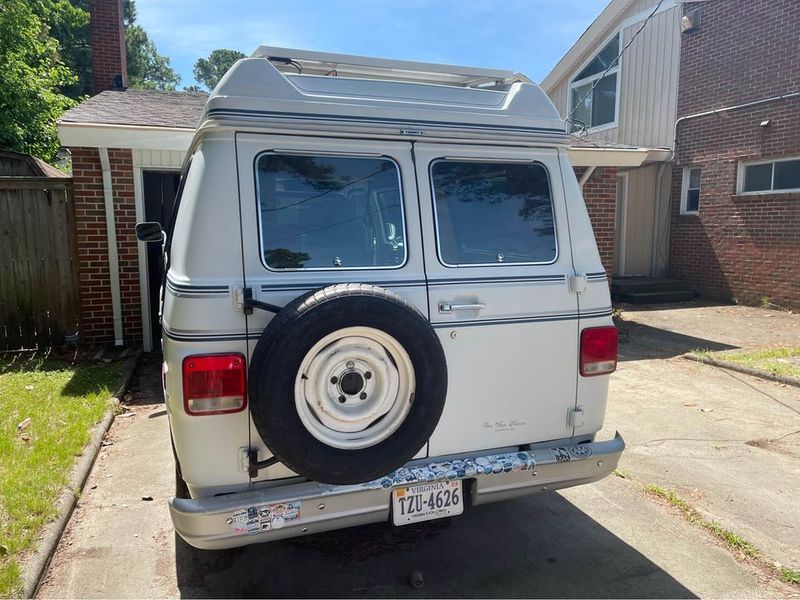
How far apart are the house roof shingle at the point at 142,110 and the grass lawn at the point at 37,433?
112 inches

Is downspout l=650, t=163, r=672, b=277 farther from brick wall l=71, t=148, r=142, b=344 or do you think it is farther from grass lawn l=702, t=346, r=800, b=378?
brick wall l=71, t=148, r=142, b=344

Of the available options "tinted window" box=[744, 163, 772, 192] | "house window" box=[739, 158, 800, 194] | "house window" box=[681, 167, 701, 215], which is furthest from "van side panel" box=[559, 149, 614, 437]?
"house window" box=[681, 167, 701, 215]

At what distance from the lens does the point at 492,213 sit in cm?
320

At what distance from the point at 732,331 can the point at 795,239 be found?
2831 mm

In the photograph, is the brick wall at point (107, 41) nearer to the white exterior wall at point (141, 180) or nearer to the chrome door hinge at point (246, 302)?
the white exterior wall at point (141, 180)

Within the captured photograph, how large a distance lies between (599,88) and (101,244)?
12.5 meters

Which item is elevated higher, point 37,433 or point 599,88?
point 599,88

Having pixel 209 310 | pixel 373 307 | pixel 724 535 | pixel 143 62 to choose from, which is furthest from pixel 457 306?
pixel 143 62

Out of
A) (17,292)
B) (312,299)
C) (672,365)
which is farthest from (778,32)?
(17,292)

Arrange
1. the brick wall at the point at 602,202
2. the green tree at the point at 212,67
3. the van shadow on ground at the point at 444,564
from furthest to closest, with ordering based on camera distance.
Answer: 1. the green tree at the point at 212,67
2. the brick wall at the point at 602,202
3. the van shadow on ground at the point at 444,564

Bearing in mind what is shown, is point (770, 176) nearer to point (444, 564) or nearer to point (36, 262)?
point (444, 564)

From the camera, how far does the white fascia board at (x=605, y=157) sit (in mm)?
8820

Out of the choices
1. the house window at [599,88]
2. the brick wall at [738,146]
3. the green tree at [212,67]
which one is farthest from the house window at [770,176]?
the green tree at [212,67]

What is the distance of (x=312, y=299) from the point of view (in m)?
2.51
